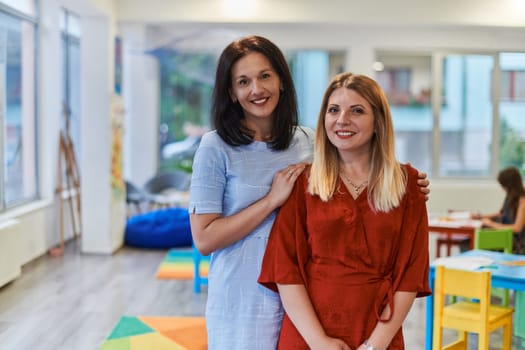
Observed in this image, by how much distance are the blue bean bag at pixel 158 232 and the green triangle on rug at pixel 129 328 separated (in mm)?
2978

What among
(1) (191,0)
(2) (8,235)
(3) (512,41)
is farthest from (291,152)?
(3) (512,41)

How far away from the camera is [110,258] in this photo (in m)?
7.61

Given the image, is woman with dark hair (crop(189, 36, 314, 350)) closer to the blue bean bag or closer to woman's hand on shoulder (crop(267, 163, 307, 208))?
woman's hand on shoulder (crop(267, 163, 307, 208))

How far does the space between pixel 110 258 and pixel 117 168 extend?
100 cm

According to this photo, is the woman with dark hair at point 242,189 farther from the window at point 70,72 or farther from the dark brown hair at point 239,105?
the window at point 70,72

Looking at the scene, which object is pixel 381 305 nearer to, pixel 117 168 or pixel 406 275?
pixel 406 275

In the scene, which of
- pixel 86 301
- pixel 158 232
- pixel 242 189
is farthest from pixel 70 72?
pixel 242 189

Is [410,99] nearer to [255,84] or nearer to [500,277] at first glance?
[500,277]

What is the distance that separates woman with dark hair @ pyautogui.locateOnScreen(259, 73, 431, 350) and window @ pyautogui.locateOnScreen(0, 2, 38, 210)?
17.9ft

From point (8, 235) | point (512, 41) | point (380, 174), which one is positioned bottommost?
point (8, 235)

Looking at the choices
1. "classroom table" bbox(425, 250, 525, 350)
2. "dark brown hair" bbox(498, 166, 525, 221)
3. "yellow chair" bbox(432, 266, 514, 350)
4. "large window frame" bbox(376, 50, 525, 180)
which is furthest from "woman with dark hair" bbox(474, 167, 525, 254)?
"large window frame" bbox(376, 50, 525, 180)

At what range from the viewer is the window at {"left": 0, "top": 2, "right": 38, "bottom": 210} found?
696 centimetres

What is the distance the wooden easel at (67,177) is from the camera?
26.3 ft

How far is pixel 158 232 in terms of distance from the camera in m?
8.26
